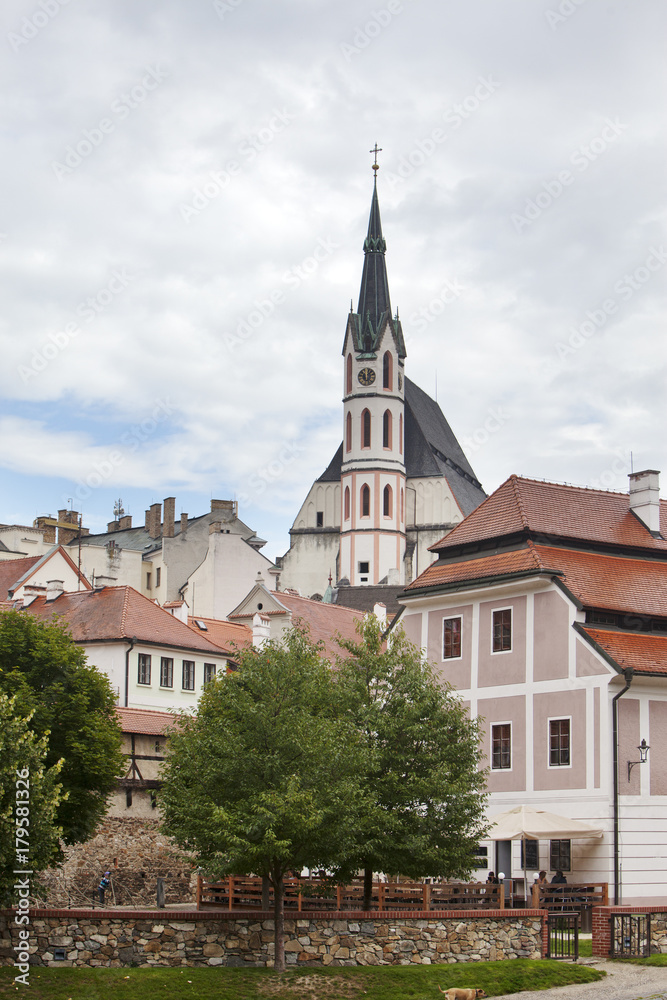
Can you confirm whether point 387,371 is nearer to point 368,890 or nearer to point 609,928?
point 368,890

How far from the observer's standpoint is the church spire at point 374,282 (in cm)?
11769

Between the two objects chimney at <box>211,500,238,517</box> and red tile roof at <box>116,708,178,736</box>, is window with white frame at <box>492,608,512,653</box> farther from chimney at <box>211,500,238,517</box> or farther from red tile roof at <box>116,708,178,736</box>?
chimney at <box>211,500,238,517</box>

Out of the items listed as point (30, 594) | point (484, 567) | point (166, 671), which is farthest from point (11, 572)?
point (484, 567)

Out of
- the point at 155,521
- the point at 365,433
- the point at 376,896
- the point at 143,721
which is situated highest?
the point at 365,433

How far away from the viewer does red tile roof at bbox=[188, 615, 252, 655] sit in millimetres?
57844

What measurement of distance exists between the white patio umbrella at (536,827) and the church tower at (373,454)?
7609cm

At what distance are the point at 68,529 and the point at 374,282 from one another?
3615cm

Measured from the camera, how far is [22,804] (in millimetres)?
24359

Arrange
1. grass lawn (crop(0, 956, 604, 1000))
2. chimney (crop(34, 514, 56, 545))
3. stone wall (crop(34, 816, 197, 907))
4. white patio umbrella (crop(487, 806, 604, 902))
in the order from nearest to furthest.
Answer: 1. grass lawn (crop(0, 956, 604, 1000))
2. white patio umbrella (crop(487, 806, 604, 902))
3. stone wall (crop(34, 816, 197, 907))
4. chimney (crop(34, 514, 56, 545))

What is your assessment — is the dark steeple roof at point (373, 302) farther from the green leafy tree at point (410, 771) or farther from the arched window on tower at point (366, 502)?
the green leafy tree at point (410, 771)

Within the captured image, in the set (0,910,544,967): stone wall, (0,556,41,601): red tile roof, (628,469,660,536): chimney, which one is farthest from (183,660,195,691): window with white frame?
(0,910,544,967): stone wall

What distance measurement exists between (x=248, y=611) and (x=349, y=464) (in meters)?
48.0

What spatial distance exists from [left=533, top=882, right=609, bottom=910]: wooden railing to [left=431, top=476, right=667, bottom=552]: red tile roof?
36.5ft

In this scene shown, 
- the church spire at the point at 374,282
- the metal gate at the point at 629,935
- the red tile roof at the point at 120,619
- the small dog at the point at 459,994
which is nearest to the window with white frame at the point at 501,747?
the metal gate at the point at 629,935
